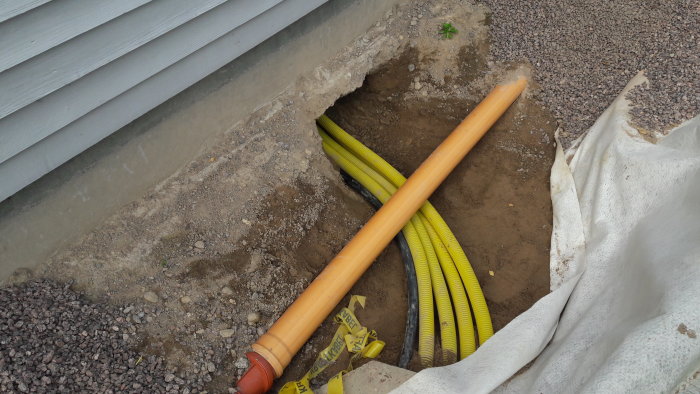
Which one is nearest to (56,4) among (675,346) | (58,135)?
(58,135)

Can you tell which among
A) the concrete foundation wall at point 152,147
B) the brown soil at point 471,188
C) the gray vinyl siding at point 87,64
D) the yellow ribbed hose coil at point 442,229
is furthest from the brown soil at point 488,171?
the gray vinyl siding at point 87,64

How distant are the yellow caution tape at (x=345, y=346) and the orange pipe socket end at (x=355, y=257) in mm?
129

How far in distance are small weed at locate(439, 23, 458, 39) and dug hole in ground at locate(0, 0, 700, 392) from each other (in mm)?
91

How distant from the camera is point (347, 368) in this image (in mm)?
2461

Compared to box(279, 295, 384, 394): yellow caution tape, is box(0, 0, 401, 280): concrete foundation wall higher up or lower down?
higher up

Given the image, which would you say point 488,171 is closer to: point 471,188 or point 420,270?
point 471,188

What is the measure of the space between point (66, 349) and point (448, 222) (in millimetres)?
2278

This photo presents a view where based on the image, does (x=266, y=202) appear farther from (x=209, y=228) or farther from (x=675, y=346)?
(x=675, y=346)

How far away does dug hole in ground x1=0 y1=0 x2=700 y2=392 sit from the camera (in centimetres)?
207

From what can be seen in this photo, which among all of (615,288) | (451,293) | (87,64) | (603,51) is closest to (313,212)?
(451,293)

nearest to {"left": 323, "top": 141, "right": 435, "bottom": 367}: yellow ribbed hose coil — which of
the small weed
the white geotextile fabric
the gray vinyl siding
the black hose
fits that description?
the black hose

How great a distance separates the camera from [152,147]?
8.48ft

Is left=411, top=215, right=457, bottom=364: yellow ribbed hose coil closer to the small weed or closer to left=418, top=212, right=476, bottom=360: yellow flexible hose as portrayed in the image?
left=418, top=212, right=476, bottom=360: yellow flexible hose

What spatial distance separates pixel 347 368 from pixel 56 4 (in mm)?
2016
